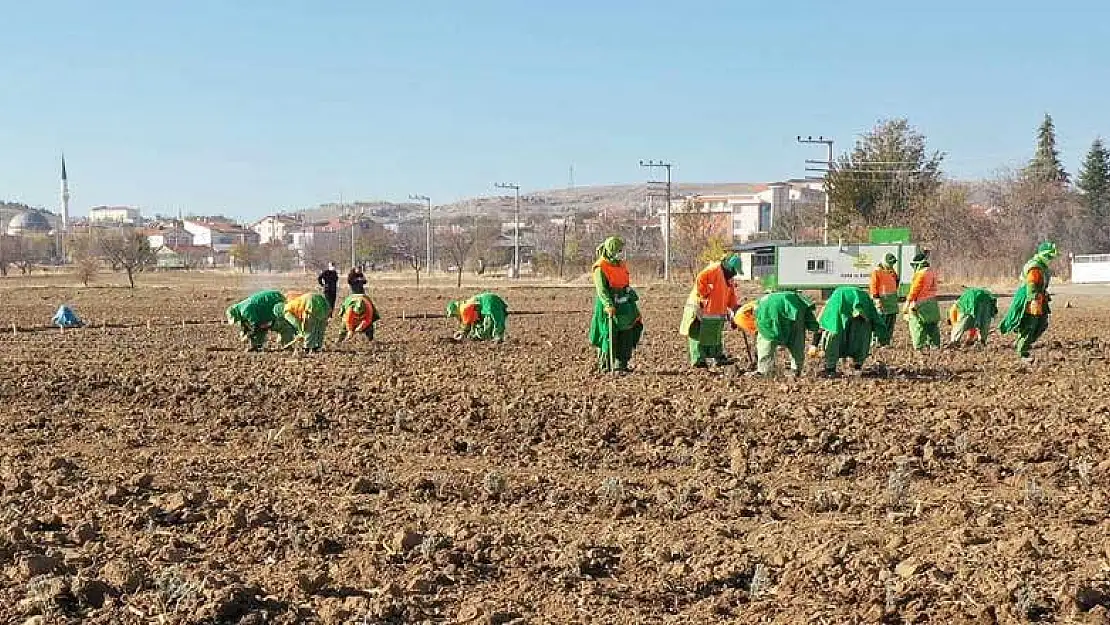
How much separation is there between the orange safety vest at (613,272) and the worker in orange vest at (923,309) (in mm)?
4797

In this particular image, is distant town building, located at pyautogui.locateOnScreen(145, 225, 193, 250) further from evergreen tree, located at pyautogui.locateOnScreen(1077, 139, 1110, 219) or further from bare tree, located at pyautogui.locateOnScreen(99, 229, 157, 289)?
evergreen tree, located at pyautogui.locateOnScreen(1077, 139, 1110, 219)

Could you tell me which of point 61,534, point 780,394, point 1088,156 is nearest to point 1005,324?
point 780,394

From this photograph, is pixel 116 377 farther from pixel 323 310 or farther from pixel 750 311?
pixel 750 311

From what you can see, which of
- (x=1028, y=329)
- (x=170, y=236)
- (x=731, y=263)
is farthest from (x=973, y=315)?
(x=170, y=236)

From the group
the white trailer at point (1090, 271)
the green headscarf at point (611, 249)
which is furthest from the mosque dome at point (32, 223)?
the green headscarf at point (611, 249)

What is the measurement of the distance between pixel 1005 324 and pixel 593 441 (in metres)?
7.40

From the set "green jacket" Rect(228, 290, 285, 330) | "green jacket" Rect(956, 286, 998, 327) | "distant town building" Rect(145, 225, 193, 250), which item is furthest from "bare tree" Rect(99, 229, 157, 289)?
"distant town building" Rect(145, 225, 193, 250)

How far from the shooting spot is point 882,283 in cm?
1670

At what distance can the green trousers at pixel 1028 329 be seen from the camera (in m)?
14.3

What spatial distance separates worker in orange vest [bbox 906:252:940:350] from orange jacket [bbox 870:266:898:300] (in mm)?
633

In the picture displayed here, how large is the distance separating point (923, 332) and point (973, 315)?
731 mm

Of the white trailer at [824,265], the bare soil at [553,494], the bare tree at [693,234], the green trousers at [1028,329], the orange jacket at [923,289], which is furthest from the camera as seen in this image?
the bare tree at [693,234]

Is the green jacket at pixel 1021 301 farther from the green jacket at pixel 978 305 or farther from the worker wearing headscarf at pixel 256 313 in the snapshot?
the worker wearing headscarf at pixel 256 313

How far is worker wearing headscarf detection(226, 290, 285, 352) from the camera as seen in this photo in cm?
1655
